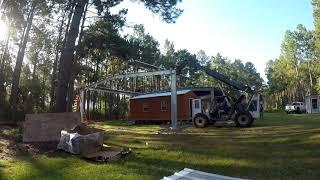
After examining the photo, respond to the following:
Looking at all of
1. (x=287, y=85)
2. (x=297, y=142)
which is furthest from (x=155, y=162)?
(x=287, y=85)

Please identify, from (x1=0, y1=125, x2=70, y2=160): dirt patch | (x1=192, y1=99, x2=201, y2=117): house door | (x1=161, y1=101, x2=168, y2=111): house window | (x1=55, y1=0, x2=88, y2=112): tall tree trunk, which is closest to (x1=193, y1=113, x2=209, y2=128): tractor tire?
(x1=192, y1=99, x2=201, y2=117): house door

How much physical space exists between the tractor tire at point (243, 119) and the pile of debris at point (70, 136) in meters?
11.0

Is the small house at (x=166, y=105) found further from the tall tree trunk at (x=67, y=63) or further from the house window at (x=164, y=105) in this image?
the tall tree trunk at (x=67, y=63)

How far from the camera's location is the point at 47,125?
15.2 metres

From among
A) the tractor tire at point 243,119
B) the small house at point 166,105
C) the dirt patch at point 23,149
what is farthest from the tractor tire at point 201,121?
the dirt patch at point 23,149

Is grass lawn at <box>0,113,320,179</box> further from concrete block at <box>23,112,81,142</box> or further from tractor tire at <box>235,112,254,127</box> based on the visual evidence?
tractor tire at <box>235,112,254,127</box>

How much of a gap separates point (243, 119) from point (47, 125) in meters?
Result: 12.1

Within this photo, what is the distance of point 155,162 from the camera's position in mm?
11281

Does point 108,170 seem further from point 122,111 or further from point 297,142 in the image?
point 122,111

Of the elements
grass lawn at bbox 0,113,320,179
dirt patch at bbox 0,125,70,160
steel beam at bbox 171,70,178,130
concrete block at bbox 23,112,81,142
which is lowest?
grass lawn at bbox 0,113,320,179

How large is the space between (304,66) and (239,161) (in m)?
64.9

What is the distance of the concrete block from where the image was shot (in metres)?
14.8

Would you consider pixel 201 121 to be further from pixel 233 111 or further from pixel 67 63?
pixel 67 63

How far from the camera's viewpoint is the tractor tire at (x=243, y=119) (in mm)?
23603
